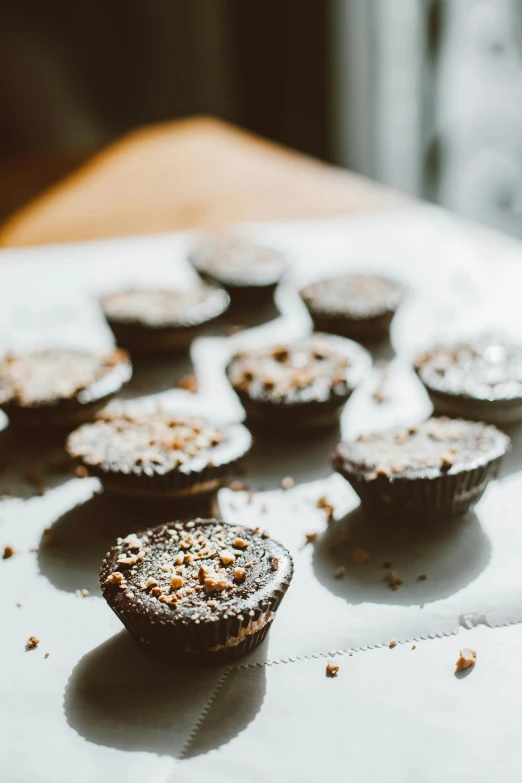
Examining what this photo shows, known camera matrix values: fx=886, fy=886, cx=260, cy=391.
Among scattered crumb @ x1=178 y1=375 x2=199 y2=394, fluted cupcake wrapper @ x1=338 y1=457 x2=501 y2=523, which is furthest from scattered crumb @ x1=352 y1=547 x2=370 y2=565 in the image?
scattered crumb @ x1=178 y1=375 x2=199 y2=394

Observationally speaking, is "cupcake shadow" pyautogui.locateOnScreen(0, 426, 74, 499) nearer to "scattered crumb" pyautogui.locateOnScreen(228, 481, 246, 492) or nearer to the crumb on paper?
"scattered crumb" pyautogui.locateOnScreen(228, 481, 246, 492)

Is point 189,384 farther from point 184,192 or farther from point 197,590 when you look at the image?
point 184,192

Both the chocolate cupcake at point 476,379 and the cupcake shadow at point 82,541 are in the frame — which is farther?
the chocolate cupcake at point 476,379

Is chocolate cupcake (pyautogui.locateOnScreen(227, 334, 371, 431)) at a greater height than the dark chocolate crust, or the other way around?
the dark chocolate crust

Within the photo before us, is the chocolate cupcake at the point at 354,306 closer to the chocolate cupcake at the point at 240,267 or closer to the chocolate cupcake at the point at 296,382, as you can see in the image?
the chocolate cupcake at the point at 240,267

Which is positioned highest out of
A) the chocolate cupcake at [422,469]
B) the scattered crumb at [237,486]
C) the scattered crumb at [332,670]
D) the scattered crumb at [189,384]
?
the chocolate cupcake at [422,469]

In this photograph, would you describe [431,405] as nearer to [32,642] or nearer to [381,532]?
[381,532]

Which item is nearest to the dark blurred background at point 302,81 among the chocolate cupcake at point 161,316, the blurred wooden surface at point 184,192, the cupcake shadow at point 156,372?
the blurred wooden surface at point 184,192
